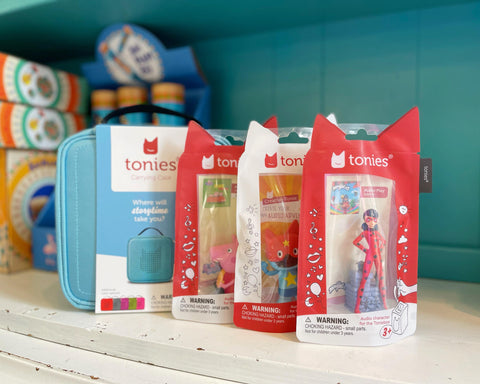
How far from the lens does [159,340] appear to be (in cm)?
51

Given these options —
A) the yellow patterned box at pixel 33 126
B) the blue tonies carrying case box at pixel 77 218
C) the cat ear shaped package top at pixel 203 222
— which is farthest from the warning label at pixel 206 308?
the yellow patterned box at pixel 33 126

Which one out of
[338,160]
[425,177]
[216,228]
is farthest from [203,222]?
[425,177]

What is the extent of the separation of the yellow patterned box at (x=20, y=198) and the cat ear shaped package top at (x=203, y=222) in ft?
1.77

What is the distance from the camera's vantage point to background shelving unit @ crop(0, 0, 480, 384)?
1.58ft

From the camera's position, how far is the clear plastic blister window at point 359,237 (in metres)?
0.52

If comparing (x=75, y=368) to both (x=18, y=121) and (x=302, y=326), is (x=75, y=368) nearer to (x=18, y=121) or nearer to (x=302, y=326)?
(x=302, y=326)

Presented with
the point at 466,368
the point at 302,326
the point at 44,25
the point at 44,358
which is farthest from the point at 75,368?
the point at 44,25

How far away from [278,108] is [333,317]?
0.61 m

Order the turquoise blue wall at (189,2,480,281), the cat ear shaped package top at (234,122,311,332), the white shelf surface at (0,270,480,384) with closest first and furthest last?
the white shelf surface at (0,270,480,384) < the cat ear shaped package top at (234,122,311,332) < the turquoise blue wall at (189,2,480,281)

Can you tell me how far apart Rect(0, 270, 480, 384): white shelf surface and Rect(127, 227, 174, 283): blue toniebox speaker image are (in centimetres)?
6

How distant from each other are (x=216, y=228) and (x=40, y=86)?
67 cm

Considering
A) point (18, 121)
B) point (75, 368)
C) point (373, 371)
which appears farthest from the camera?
point (18, 121)

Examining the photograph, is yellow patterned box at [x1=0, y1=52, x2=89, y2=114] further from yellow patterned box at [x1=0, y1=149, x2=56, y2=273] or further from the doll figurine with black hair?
the doll figurine with black hair

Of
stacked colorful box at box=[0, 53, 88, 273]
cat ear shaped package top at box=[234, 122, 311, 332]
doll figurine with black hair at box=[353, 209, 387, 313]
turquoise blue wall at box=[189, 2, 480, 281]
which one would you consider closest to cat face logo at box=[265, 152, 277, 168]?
cat ear shaped package top at box=[234, 122, 311, 332]
